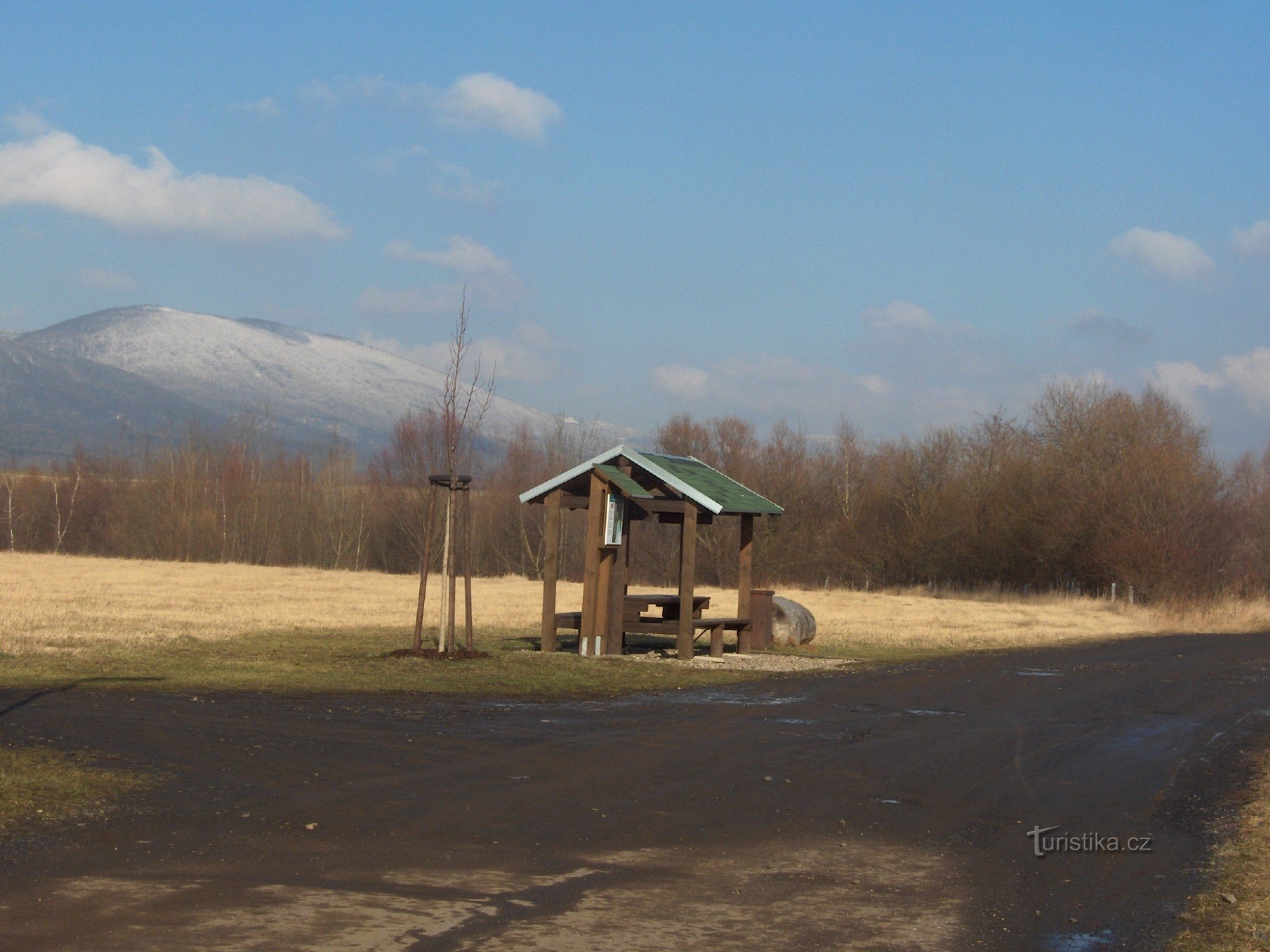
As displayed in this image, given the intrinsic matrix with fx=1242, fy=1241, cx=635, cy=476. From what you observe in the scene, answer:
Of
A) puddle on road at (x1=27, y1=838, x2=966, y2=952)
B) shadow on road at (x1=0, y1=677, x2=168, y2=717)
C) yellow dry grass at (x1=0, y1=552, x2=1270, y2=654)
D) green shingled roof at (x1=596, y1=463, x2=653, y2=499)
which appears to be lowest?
puddle on road at (x1=27, y1=838, x2=966, y2=952)

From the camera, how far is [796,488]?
221 ft

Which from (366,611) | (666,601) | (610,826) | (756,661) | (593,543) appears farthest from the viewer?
(366,611)

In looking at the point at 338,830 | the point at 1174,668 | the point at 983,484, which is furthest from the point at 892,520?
the point at 338,830

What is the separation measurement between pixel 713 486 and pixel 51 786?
1496cm

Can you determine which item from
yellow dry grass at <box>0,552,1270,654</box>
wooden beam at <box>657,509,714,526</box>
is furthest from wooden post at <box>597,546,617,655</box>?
yellow dry grass at <box>0,552,1270,654</box>

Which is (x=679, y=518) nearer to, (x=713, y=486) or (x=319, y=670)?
(x=713, y=486)

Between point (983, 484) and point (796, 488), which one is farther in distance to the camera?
point (796, 488)

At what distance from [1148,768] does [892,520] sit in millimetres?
52106

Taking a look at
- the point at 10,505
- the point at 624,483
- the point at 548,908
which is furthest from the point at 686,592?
the point at 10,505

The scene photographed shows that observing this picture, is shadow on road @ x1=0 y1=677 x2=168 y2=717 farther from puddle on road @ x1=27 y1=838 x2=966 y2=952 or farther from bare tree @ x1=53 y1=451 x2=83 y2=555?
bare tree @ x1=53 y1=451 x2=83 y2=555

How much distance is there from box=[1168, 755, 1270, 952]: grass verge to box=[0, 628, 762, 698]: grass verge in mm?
8392

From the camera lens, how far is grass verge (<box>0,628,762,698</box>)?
47.8 ft

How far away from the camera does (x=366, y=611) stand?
1228 inches

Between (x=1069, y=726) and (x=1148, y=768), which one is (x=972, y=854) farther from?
(x=1069, y=726)
